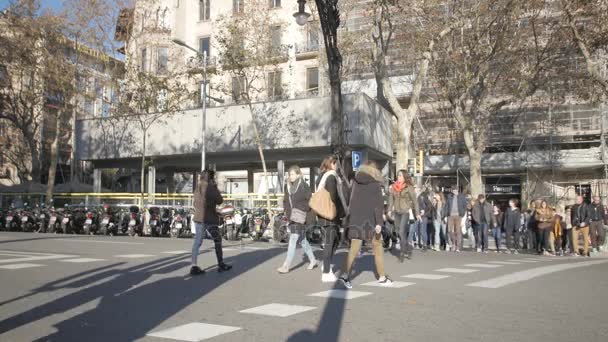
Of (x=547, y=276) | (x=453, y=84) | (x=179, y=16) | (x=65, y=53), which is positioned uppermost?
(x=179, y=16)

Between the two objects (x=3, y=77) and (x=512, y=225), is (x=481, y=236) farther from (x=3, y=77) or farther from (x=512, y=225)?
(x=3, y=77)

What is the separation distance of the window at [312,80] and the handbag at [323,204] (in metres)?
33.2

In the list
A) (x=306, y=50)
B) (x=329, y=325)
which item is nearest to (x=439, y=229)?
(x=329, y=325)

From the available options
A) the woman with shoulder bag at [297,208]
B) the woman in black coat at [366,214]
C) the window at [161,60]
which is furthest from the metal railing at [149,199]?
the woman in black coat at [366,214]

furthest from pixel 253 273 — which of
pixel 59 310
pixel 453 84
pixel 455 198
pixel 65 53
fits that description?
pixel 65 53

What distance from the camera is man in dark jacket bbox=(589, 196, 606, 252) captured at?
1619 cm

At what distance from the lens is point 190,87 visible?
140 feet

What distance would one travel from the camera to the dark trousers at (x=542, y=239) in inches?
651

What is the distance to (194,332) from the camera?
5066mm

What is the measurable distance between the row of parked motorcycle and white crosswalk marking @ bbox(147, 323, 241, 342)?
13.4 meters

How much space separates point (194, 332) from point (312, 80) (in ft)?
125

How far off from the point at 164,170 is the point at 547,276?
3585 centimetres

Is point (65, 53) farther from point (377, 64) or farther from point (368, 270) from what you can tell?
point (368, 270)

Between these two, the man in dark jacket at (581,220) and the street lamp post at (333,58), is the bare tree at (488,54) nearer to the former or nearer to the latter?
the man in dark jacket at (581,220)
